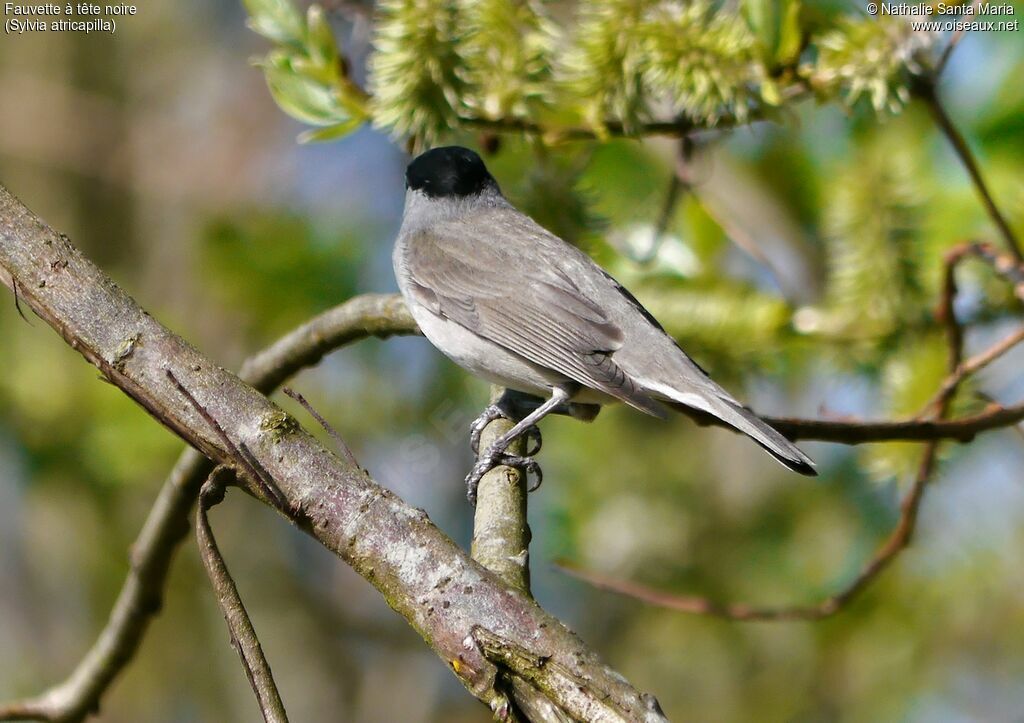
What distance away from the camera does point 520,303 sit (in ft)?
11.4

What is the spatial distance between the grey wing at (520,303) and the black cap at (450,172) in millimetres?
171

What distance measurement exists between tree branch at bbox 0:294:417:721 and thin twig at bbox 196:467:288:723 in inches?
44.0

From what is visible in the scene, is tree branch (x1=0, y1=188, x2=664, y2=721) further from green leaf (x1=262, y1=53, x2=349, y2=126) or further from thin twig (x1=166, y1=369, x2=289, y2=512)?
green leaf (x1=262, y1=53, x2=349, y2=126)

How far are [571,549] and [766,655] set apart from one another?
142 cm

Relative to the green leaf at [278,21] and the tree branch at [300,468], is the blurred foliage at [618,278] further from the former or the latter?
the tree branch at [300,468]

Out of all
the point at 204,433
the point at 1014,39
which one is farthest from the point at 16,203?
the point at 1014,39

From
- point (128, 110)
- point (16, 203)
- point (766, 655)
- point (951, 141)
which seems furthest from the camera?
point (128, 110)

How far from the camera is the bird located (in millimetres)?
3039

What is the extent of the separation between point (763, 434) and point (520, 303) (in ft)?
3.80

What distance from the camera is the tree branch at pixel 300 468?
4.99ft

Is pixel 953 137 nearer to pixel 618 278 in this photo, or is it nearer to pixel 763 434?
pixel 763 434

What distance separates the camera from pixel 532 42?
3.17 meters

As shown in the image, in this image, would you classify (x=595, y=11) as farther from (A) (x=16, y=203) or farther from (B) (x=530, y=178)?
(A) (x=16, y=203)

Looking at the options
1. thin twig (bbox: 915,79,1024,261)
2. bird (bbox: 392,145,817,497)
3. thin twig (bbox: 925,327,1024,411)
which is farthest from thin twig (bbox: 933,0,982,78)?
bird (bbox: 392,145,817,497)
